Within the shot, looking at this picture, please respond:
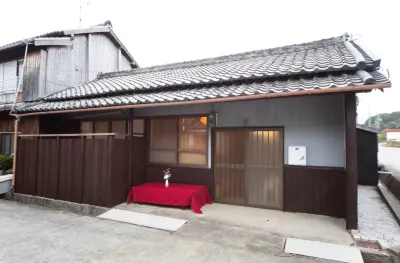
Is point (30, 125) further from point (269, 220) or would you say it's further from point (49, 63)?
point (269, 220)

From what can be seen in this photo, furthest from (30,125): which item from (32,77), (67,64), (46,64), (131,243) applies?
(131,243)

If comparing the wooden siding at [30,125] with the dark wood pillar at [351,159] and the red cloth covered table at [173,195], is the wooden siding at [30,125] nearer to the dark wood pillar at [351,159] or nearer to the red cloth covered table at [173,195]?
the red cloth covered table at [173,195]

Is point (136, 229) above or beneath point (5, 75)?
beneath

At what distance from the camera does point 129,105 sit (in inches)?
233

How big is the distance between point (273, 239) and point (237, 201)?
6.66 ft

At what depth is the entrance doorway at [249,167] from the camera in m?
5.91

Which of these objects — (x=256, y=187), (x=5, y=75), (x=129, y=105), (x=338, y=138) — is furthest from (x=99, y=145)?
(x=5, y=75)

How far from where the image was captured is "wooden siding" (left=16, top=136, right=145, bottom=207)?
6148 mm

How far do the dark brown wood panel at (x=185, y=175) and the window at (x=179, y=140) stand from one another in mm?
200

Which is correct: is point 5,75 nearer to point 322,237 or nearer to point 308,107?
point 308,107

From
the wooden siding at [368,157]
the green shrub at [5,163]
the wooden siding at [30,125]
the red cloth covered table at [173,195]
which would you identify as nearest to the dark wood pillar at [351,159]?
the red cloth covered table at [173,195]

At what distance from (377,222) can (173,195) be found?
4.51m

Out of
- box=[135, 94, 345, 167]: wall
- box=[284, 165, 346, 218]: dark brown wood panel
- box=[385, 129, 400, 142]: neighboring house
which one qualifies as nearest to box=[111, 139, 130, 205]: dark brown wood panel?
box=[135, 94, 345, 167]: wall

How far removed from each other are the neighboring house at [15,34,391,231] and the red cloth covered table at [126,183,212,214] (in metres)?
0.29
